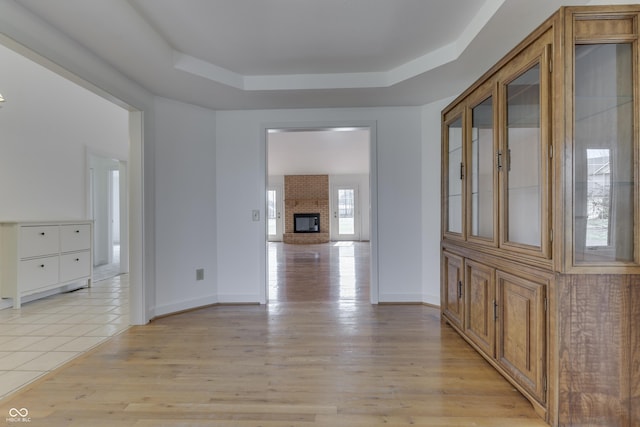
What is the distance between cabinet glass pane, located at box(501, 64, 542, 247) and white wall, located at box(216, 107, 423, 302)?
1.66m

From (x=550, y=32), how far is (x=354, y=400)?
2.13m

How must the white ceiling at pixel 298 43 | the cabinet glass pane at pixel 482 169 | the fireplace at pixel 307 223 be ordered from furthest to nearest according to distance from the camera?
the fireplace at pixel 307 223 → the cabinet glass pane at pixel 482 169 → the white ceiling at pixel 298 43

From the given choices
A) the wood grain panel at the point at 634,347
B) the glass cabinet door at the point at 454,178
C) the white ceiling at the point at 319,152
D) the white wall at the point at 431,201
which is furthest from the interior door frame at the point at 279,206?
the wood grain panel at the point at 634,347

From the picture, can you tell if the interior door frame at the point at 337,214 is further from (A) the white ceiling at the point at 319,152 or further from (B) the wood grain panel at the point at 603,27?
(B) the wood grain panel at the point at 603,27

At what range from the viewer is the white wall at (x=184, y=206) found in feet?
10.2

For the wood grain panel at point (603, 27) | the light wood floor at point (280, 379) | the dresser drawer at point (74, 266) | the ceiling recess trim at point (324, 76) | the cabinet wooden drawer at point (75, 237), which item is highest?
the ceiling recess trim at point (324, 76)

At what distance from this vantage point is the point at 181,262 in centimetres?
327

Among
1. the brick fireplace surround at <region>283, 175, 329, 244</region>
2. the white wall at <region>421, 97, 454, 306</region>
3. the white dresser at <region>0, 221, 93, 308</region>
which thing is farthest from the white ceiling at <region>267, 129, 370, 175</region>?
the white dresser at <region>0, 221, 93, 308</region>

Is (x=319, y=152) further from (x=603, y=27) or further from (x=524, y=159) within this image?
(x=603, y=27)

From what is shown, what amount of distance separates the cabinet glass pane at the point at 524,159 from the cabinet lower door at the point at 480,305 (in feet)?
1.25

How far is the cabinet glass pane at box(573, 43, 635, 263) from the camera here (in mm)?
1433

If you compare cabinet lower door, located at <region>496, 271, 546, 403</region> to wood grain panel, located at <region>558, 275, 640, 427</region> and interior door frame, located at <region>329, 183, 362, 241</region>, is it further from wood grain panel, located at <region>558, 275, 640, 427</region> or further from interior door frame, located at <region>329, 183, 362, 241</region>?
interior door frame, located at <region>329, 183, 362, 241</region>

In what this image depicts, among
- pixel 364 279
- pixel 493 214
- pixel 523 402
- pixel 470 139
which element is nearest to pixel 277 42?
pixel 470 139

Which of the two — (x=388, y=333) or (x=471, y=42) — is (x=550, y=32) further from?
(x=388, y=333)
